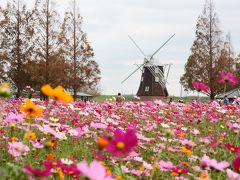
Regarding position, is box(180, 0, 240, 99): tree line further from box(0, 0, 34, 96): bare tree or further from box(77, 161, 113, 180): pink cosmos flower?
box(77, 161, 113, 180): pink cosmos flower

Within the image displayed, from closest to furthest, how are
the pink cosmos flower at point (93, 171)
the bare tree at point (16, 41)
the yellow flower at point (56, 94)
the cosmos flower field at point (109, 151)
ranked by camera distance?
the pink cosmos flower at point (93, 171)
the cosmos flower field at point (109, 151)
the yellow flower at point (56, 94)
the bare tree at point (16, 41)

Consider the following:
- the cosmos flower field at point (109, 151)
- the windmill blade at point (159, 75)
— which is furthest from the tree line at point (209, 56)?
the cosmos flower field at point (109, 151)

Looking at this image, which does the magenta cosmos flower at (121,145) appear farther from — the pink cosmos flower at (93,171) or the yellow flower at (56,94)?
the yellow flower at (56,94)

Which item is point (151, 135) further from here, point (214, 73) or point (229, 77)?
point (214, 73)

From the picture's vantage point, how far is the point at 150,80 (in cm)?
4531

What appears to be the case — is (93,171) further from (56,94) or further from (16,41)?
(16,41)

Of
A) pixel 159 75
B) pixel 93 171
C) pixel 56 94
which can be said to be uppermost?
pixel 159 75

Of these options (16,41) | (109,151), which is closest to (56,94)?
(109,151)

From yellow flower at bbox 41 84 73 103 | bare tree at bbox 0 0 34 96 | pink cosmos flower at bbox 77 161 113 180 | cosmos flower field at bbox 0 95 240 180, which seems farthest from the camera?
bare tree at bbox 0 0 34 96

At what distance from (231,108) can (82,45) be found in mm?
25572

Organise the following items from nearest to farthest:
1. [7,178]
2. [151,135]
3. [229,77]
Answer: [7,178]
[229,77]
[151,135]

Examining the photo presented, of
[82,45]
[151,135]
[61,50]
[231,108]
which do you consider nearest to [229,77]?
[151,135]

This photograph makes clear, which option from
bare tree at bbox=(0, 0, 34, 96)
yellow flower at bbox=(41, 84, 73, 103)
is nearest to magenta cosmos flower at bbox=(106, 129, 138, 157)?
yellow flower at bbox=(41, 84, 73, 103)

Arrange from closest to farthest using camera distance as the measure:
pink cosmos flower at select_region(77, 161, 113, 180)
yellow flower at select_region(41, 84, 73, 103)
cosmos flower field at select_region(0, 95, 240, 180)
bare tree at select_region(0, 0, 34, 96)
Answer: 1. pink cosmos flower at select_region(77, 161, 113, 180)
2. cosmos flower field at select_region(0, 95, 240, 180)
3. yellow flower at select_region(41, 84, 73, 103)
4. bare tree at select_region(0, 0, 34, 96)
